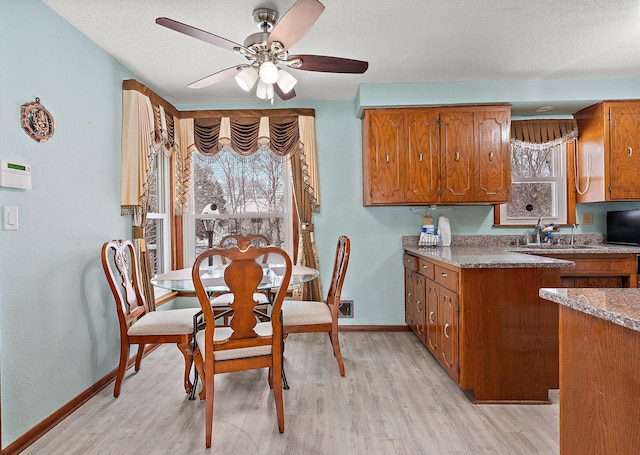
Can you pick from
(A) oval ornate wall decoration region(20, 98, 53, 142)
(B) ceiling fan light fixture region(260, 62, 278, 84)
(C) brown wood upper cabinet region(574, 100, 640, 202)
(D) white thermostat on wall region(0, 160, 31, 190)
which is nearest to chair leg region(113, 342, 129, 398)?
(D) white thermostat on wall region(0, 160, 31, 190)

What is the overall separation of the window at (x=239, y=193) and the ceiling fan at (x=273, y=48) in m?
1.63

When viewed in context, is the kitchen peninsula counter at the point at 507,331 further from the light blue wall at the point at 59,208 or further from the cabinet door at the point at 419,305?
the light blue wall at the point at 59,208

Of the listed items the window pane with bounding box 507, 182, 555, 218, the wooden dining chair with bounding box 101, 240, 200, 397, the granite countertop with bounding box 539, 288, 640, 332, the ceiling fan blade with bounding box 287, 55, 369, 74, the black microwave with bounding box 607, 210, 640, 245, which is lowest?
the wooden dining chair with bounding box 101, 240, 200, 397

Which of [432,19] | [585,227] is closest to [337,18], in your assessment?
[432,19]

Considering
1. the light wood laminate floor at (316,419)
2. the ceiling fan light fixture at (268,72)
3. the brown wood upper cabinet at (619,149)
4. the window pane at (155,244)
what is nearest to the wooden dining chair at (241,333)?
the light wood laminate floor at (316,419)

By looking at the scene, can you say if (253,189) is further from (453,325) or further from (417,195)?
(453,325)

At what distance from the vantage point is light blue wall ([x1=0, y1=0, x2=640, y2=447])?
1.94 m

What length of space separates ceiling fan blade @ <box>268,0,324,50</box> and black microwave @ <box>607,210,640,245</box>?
11.6ft

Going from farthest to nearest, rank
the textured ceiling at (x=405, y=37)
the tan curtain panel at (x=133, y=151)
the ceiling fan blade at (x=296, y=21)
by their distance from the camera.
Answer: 1. the tan curtain panel at (x=133, y=151)
2. the textured ceiling at (x=405, y=37)
3. the ceiling fan blade at (x=296, y=21)

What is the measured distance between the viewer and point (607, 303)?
111 centimetres

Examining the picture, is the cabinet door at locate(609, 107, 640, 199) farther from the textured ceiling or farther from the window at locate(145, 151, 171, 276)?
the window at locate(145, 151, 171, 276)

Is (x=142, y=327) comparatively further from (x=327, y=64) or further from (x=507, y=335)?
(x=507, y=335)

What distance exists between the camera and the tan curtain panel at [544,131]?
12.4 ft

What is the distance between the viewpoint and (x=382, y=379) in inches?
107
